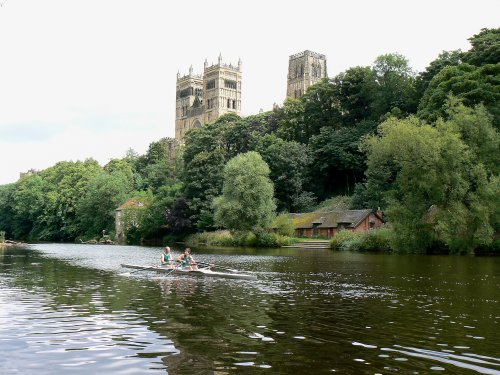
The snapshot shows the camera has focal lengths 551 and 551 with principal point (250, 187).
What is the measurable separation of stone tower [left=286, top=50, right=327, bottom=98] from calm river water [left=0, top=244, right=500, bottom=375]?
470 ft

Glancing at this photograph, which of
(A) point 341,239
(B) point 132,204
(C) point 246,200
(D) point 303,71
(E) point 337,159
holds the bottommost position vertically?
(A) point 341,239

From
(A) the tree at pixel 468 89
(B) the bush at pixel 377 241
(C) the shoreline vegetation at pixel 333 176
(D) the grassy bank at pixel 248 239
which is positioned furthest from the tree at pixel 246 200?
(A) the tree at pixel 468 89

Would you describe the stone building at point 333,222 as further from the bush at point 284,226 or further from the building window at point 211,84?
the building window at point 211,84

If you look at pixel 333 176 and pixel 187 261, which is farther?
pixel 333 176

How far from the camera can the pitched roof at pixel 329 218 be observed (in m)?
71.1

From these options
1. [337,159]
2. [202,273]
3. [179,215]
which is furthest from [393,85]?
[202,273]

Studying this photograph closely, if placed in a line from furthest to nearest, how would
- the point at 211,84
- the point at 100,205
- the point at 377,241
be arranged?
the point at 211,84
the point at 100,205
the point at 377,241

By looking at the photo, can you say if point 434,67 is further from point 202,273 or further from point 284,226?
point 202,273

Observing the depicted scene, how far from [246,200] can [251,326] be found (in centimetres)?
5441

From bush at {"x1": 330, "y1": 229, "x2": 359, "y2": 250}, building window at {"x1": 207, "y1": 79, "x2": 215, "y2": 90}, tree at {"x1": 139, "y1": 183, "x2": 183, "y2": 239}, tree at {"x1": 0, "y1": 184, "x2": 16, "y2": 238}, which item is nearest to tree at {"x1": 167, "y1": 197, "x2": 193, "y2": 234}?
tree at {"x1": 139, "y1": 183, "x2": 183, "y2": 239}

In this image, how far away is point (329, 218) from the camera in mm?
74688

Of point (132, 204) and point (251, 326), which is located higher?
point (132, 204)

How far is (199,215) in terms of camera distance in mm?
86000


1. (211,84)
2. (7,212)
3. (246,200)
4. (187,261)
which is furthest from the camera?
(211,84)
